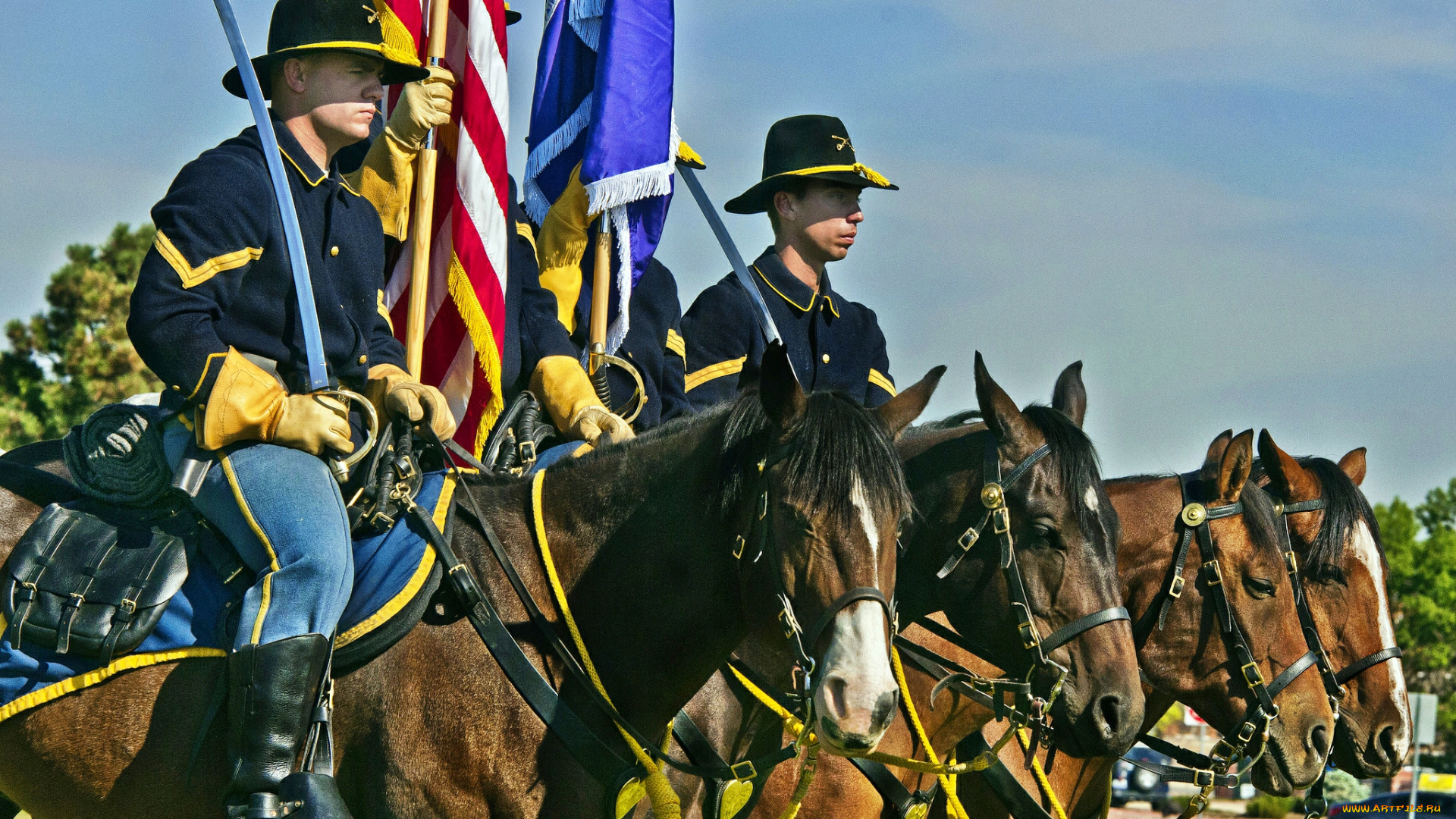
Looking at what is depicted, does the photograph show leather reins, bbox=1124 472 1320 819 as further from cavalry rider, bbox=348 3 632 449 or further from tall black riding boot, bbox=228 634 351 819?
tall black riding boot, bbox=228 634 351 819

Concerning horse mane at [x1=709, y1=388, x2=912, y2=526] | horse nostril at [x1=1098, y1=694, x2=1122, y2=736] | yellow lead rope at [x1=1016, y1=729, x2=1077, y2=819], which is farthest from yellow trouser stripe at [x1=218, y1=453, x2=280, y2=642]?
yellow lead rope at [x1=1016, y1=729, x2=1077, y2=819]

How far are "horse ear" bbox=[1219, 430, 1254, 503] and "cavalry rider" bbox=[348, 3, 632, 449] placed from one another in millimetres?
2882

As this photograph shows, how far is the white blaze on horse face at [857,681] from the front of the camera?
171 inches

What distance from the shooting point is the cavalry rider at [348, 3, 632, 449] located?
22.6 feet

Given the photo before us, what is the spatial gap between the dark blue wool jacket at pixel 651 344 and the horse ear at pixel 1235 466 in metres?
2.81

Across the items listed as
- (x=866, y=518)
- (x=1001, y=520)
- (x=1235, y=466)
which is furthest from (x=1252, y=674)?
(x=866, y=518)

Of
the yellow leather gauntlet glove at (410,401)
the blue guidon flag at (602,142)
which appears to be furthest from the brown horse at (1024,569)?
the blue guidon flag at (602,142)

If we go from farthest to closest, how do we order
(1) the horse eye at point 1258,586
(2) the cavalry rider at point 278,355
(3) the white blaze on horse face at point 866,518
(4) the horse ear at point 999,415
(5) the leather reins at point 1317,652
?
1. (5) the leather reins at point 1317,652
2. (1) the horse eye at point 1258,586
3. (4) the horse ear at point 999,415
4. (2) the cavalry rider at point 278,355
5. (3) the white blaze on horse face at point 866,518

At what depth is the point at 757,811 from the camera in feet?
21.7

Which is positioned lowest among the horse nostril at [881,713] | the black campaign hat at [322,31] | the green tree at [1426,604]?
the green tree at [1426,604]

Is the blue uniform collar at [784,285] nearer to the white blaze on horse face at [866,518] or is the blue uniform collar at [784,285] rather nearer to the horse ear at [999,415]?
the horse ear at [999,415]

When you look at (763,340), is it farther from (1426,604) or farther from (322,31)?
(1426,604)

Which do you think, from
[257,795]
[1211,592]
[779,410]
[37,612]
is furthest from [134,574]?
[1211,592]

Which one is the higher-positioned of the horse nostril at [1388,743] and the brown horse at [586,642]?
the brown horse at [586,642]
